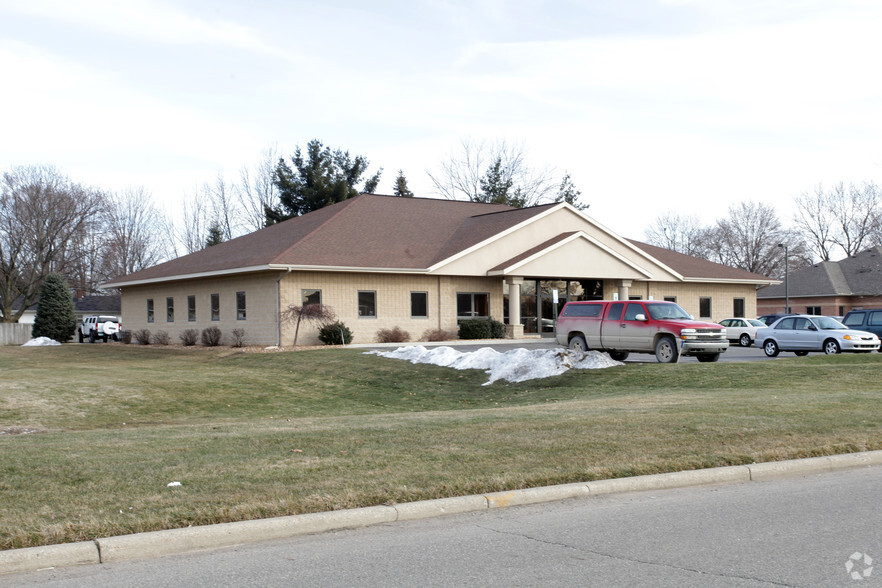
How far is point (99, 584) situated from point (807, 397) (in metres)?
13.4

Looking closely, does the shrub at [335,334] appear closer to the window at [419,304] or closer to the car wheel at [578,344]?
the window at [419,304]

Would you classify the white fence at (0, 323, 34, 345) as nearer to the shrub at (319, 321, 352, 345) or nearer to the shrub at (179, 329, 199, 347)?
the shrub at (179, 329, 199, 347)

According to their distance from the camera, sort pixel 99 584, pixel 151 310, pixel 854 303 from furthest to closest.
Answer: pixel 854 303 < pixel 151 310 < pixel 99 584

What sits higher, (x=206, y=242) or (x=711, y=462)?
(x=206, y=242)

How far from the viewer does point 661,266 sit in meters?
44.0

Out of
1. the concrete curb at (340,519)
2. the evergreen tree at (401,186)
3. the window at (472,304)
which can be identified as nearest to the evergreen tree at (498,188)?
the evergreen tree at (401,186)

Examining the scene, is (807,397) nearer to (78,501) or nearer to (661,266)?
(78,501)

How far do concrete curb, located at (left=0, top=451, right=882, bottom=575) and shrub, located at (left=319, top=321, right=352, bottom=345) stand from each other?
2602 cm

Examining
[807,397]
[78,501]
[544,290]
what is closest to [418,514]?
[78,501]

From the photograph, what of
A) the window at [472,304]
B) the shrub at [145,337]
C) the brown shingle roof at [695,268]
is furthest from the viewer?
the brown shingle roof at [695,268]

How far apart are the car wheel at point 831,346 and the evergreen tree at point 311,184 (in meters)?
40.9

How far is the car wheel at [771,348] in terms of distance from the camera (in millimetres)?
29406

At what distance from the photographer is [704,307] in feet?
157

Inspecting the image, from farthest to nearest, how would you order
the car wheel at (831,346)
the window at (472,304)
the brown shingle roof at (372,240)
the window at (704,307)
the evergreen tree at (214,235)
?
1. the evergreen tree at (214,235)
2. the window at (704,307)
3. the window at (472,304)
4. the brown shingle roof at (372,240)
5. the car wheel at (831,346)
